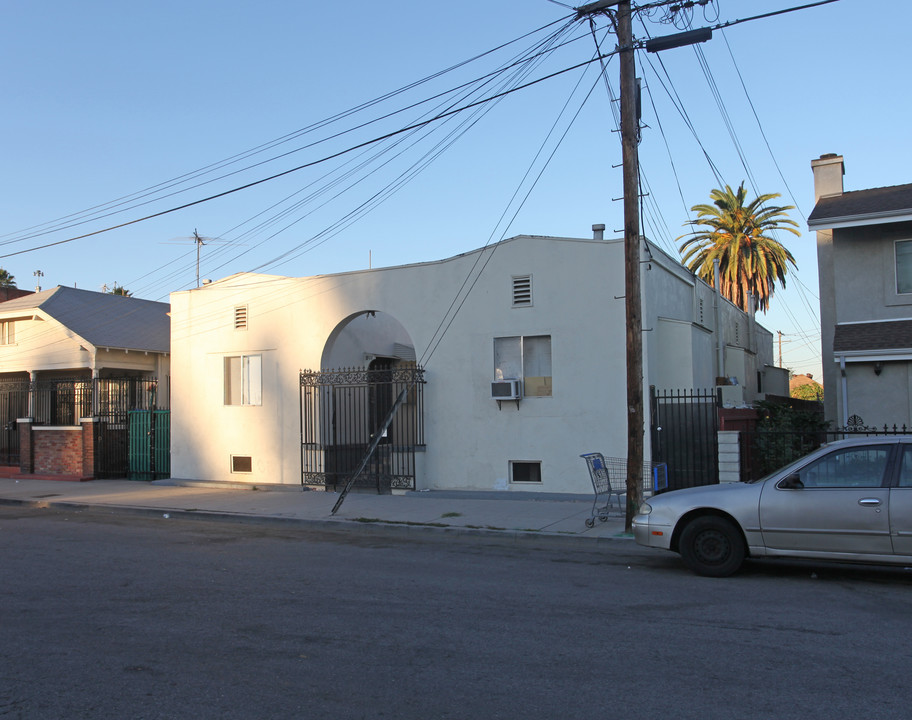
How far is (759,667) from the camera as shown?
5641 mm

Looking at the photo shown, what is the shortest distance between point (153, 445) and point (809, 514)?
17.8 m

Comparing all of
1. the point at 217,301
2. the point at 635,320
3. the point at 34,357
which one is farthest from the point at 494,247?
the point at 34,357

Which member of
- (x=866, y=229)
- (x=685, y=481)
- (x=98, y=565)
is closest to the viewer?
(x=98, y=565)

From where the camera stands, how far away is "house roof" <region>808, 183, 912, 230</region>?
51.1 feet

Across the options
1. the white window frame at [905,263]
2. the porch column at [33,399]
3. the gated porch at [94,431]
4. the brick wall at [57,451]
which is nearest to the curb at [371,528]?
the gated porch at [94,431]

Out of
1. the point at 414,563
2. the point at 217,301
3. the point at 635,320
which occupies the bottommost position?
the point at 414,563

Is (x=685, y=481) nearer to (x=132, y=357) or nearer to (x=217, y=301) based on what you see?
(x=217, y=301)

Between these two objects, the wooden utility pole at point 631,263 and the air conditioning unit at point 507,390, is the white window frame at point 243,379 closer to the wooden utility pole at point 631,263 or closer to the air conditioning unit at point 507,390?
the air conditioning unit at point 507,390

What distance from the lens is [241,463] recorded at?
19594 millimetres

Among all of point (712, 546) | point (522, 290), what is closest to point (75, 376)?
point (522, 290)

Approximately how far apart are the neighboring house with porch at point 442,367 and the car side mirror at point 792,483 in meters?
6.47

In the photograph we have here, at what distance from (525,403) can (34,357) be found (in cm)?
1793

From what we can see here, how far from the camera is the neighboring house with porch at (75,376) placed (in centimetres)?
2256

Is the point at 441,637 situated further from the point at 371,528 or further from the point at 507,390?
the point at 507,390
